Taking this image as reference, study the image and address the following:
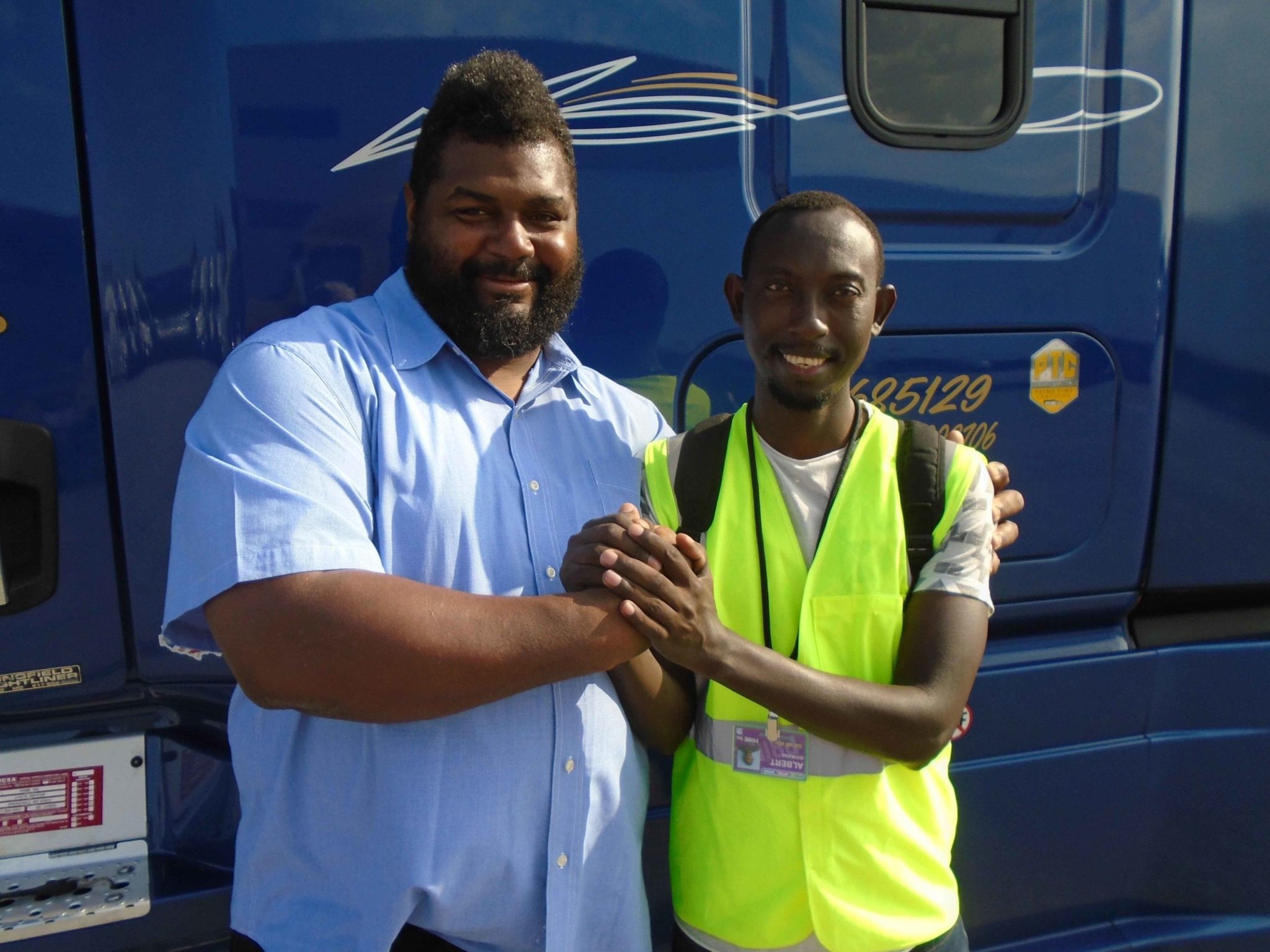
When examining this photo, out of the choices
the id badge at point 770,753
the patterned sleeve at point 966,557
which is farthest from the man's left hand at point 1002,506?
the id badge at point 770,753

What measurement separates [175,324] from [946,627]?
127cm

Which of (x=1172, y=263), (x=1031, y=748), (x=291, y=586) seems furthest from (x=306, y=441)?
(x=1172, y=263)

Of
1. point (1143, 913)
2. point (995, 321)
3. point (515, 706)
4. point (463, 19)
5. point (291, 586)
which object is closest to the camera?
point (291, 586)

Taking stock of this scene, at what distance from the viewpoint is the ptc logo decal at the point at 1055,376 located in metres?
2.06

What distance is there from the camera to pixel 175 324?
1.57m

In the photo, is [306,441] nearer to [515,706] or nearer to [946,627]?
[515,706]

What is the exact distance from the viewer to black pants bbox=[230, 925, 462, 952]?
138 cm

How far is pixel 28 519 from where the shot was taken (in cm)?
153

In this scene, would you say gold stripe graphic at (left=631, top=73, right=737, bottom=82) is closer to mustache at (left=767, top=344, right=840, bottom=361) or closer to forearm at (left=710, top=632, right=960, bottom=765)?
mustache at (left=767, top=344, right=840, bottom=361)

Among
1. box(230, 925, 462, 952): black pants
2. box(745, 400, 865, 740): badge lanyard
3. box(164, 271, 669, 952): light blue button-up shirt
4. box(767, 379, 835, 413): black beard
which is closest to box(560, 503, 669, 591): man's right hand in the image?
box(164, 271, 669, 952): light blue button-up shirt

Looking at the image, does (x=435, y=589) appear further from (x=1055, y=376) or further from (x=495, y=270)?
(x=1055, y=376)

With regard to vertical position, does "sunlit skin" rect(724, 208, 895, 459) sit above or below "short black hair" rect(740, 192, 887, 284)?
below

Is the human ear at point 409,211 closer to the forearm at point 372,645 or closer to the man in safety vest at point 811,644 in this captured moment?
the man in safety vest at point 811,644

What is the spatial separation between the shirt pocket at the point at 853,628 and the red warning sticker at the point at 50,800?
3.87 feet
